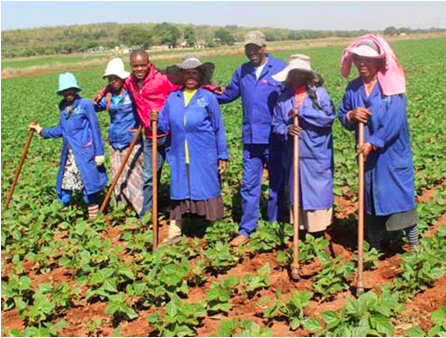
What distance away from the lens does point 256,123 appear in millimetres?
5137

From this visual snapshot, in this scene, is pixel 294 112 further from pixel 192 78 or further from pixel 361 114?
pixel 192 78

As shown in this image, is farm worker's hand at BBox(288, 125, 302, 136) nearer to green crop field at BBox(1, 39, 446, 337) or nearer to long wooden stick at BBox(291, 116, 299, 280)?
long wooden stick at BBox(291, 116, 299, 280)

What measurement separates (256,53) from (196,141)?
37.8 inches

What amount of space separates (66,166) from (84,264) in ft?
5.90

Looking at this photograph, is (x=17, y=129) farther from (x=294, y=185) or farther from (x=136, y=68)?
(x=294, y=185)

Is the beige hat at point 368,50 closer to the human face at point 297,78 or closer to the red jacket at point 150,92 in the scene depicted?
the human face at point 297,78

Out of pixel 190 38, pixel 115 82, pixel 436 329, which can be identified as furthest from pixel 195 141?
pixel 190 38

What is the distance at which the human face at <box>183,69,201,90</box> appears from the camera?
5059 mm

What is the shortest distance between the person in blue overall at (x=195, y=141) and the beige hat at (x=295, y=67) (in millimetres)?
758

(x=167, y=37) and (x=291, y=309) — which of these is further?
(x=167, y=37)

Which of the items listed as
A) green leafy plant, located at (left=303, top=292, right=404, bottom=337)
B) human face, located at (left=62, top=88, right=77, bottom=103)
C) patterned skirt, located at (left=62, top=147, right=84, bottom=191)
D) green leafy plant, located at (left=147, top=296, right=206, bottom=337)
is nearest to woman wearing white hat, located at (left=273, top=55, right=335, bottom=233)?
green leafy plant, located at (left=303, top=292, right=404, bottom=337)

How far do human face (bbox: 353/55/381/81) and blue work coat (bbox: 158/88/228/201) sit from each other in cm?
142

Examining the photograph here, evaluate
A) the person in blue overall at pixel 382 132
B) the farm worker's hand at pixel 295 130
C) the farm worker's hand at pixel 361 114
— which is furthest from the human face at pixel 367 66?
the farm worker's hand at pixel 295 130

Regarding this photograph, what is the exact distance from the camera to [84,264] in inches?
191
